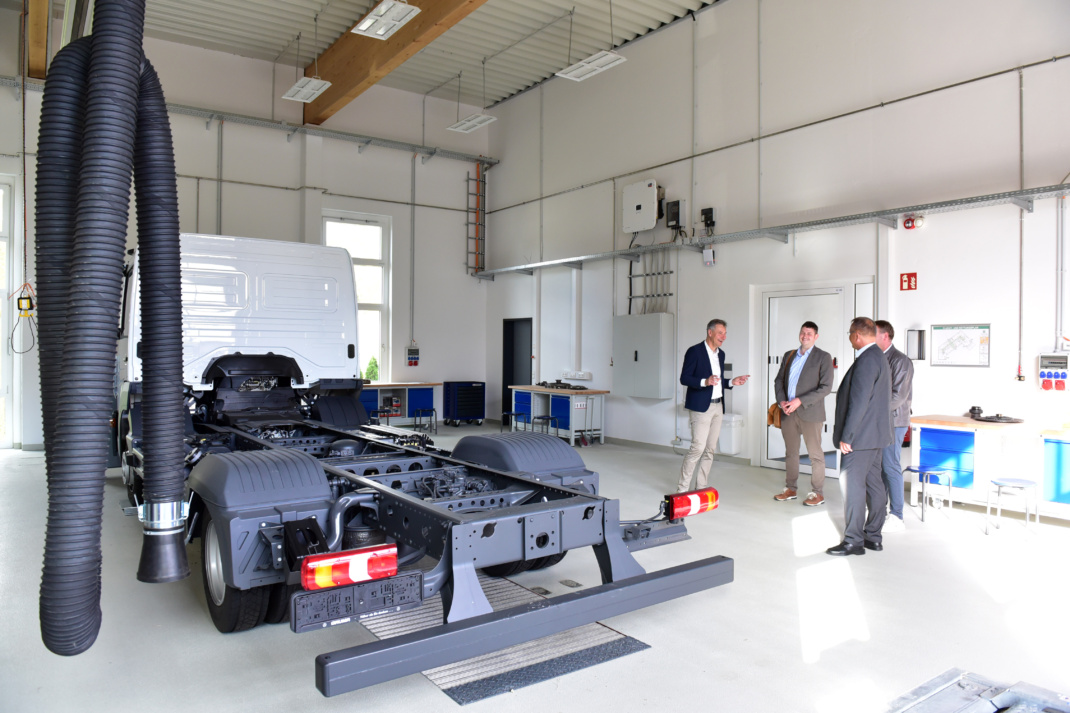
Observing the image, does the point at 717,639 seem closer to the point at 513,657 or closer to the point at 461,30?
the point at 513,657

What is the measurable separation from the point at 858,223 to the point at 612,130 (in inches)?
169

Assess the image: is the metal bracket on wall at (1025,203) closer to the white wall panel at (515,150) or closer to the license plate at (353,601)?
the license plate at (353,601)

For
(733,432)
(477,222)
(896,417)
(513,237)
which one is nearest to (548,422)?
(733,432)

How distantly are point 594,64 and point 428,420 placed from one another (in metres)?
6.69

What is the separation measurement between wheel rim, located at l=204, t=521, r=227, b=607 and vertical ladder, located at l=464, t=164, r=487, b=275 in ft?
33.1

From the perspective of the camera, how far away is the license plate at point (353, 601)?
→ 87.8 inches

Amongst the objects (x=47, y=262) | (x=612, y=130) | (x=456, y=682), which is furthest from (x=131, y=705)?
(x=612, y=130)

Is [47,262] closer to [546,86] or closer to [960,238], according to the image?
[960,238]

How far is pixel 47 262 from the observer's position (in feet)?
6.29

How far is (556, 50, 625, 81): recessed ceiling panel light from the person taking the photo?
8.09 metres

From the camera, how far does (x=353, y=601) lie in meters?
2.32

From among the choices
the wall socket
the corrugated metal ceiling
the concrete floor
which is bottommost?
the concrete floor

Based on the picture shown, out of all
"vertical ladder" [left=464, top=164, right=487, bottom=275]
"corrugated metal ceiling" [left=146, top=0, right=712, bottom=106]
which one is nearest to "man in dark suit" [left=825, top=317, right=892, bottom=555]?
"corrugated metal ceiling" [left=146, top=0, right=712, bottom=106]

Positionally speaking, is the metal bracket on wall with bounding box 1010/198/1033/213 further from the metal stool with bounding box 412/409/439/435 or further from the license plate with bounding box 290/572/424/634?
the metal stool with bounding box 412/409/439/435
